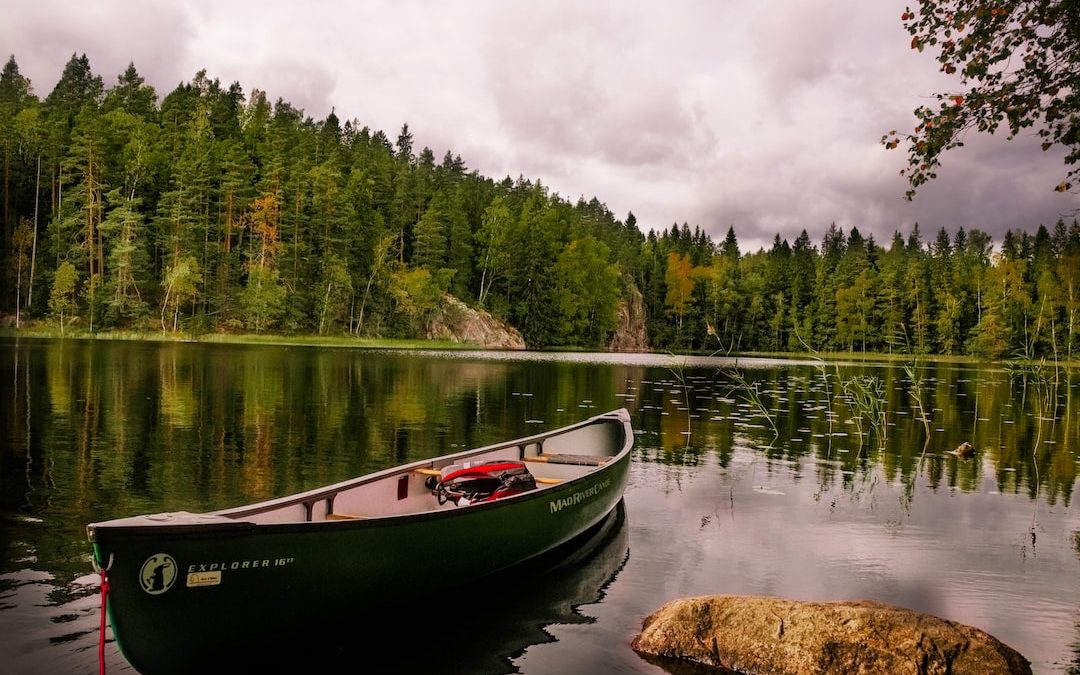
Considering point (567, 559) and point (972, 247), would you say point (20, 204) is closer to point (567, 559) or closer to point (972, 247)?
point (567, 559)

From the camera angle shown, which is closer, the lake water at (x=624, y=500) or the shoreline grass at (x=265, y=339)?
the lake water at (x=624, y=500)

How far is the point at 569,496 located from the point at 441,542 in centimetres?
307

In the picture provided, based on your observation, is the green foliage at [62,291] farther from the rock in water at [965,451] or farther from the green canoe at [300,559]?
the rock in water at [965,451]

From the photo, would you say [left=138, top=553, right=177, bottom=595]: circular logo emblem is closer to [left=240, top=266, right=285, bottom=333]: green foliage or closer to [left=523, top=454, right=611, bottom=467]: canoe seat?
[left=523, top=454, right=611, bottom=467]: canoe seat

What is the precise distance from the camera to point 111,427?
20.3 m

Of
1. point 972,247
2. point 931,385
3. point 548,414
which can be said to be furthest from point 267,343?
point 972,247

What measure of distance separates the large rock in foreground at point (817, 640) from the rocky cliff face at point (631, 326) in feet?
355

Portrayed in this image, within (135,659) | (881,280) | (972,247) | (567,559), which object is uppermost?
(972,247)

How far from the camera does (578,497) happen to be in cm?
1128

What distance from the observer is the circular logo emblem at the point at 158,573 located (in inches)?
233

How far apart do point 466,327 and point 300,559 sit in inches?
3413

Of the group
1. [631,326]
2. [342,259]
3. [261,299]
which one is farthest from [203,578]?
[631,326]

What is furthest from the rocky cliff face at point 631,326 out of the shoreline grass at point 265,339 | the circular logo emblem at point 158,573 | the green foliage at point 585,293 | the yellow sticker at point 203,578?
the circular logo emblem at point 158,573

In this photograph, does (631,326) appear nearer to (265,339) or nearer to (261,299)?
(261,299)
